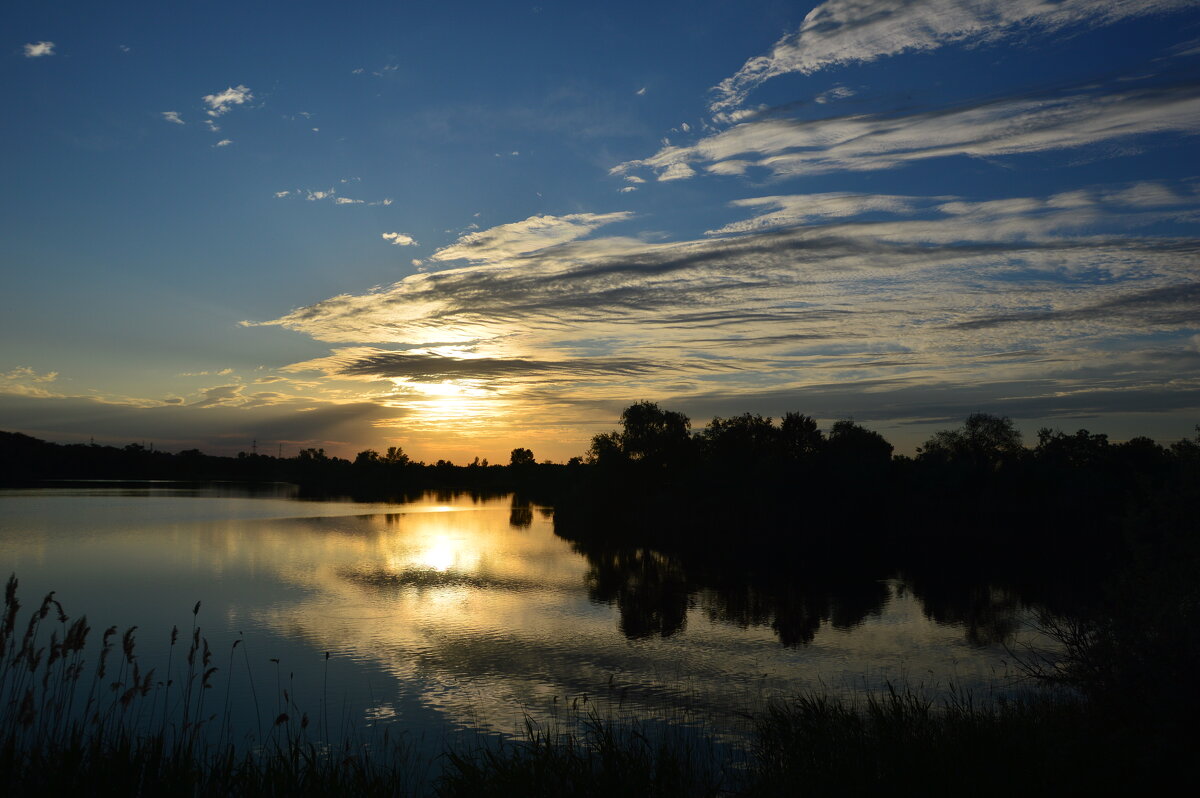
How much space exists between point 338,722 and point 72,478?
506 ft

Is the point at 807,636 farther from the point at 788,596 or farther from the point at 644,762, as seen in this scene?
the point at 644,762

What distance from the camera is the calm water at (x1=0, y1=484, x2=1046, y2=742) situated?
58.5 ft

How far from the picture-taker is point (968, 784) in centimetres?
867

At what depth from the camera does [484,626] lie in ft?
86.1

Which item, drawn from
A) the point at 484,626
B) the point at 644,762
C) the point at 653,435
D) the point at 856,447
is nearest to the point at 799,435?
the point at 856,447

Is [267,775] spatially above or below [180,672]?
above

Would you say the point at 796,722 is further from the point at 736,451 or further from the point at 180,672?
the point at 736,451

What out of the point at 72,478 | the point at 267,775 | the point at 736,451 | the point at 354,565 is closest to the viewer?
the point at 267,775

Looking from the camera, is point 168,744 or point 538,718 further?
point 538,718

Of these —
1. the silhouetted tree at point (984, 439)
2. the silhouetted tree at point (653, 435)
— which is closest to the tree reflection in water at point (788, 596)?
the silhouetted tree at point (653, 435)

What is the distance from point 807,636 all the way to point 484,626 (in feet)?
36.4

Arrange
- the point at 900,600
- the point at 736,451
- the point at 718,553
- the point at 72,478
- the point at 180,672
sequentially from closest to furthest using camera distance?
the point at 180,672 → the point at 900,600 → the point at 718,553 → the point at 736,451 → the point at 72,478

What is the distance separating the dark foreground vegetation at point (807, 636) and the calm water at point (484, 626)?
2.88 feet

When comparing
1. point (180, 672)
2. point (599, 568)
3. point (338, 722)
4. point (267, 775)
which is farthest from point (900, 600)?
point (267, 775)
